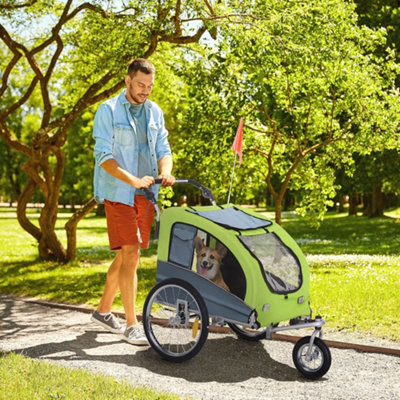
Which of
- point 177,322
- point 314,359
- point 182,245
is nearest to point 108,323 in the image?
point 177,322

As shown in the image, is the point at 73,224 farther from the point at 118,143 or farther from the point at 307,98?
the point at 118,143

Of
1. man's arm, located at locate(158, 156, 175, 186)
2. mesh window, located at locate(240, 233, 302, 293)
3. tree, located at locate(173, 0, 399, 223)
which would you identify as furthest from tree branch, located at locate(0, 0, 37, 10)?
mesh window, located at locate(240, 233, 302, 293)

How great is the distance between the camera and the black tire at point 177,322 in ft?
14.8

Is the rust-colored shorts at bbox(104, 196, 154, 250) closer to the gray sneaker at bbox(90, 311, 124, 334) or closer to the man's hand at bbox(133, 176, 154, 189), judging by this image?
the man's hand at bbox(133, 176, 154, 189)

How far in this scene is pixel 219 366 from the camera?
15.1 ft

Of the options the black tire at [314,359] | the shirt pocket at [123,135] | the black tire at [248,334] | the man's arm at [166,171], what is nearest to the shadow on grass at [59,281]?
the black tire at [248,334]

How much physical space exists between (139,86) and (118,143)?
521 mm

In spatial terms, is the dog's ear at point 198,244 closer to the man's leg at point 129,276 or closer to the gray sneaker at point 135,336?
the man's leg at point 129,276

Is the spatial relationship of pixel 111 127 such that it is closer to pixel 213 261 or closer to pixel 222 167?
pixel 213 261

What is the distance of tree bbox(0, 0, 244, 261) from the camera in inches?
348

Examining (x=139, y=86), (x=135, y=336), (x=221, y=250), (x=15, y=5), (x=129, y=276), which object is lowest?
(x=135, y=336)

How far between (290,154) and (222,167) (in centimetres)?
165

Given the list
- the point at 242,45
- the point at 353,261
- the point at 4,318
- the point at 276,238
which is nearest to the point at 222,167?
the point at 353,261

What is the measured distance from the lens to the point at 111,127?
198 inches
